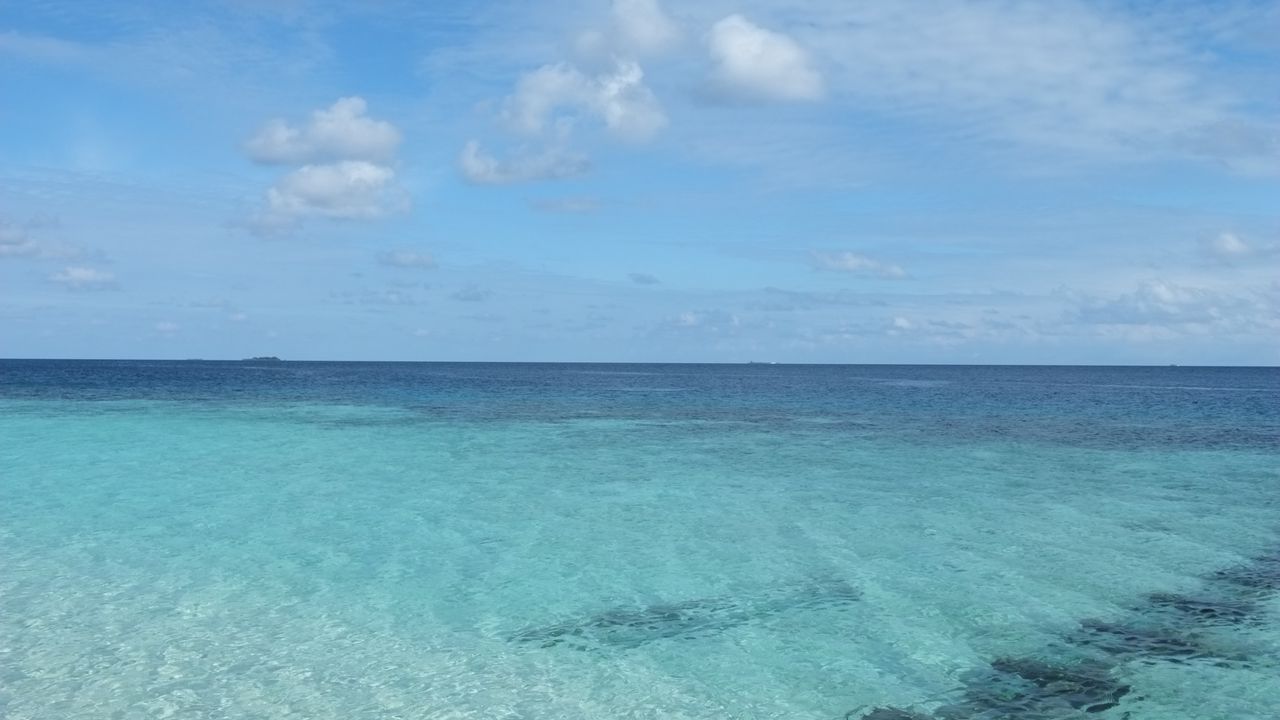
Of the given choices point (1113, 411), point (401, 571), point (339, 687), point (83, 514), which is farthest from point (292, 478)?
point (1113, 411)

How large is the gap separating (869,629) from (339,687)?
6.23 m

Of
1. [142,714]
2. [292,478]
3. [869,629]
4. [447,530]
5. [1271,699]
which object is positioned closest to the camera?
[142,714]

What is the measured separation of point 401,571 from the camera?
13.9 metres

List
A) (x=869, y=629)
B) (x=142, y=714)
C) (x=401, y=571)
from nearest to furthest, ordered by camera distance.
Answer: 1. (x=142, y=714)
2. (x=869, y=629)
3. (x=401, y=571)

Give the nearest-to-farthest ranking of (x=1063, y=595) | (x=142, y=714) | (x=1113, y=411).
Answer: (x=142, y=714) → (x=1063, y=595) → (x=1113, y=411)

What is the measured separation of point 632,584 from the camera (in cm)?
1320

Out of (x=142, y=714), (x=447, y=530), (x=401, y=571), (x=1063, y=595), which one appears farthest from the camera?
(x=447, y=530)

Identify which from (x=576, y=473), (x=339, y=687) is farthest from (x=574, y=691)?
(x=576, y=473)

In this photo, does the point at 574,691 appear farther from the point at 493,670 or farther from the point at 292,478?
the point at 292,478

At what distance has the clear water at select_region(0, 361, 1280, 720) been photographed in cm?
926

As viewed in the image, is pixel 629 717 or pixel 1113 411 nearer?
pixel 629 717

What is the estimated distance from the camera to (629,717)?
8.81 metres

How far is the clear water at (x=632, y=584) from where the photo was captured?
926 centimetres

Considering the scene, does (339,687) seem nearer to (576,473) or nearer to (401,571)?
(401,571)
